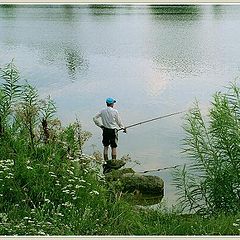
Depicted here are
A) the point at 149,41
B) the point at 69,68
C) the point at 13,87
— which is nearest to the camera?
the point at 13,87

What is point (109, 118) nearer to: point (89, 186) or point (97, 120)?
point (97, 120)

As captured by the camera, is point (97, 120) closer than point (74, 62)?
Yes

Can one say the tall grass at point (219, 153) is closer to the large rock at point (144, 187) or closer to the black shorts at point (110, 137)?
the large rock at point (144, 187)

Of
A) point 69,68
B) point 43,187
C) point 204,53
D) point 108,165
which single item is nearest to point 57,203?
point 43,187

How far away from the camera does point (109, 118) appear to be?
330 inches

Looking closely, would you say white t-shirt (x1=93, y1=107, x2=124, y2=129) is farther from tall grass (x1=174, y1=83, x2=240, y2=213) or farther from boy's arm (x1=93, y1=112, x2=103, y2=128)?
tall grass (x1=174, y1=83, x2=240, y2=213)

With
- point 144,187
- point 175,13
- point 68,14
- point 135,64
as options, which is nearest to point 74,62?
point 135,64

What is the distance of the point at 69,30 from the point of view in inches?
598

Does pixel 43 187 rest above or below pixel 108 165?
above

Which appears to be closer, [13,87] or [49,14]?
[13,87]

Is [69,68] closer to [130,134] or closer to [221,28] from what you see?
[130,134]

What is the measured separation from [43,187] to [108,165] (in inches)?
115

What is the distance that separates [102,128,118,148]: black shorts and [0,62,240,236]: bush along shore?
197 centimetres

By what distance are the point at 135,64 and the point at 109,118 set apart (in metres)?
4.04
